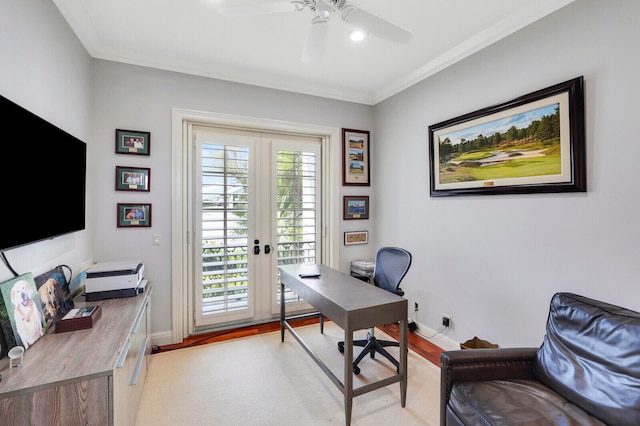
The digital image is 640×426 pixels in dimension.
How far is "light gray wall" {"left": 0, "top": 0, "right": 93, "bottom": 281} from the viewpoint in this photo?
1.49 m

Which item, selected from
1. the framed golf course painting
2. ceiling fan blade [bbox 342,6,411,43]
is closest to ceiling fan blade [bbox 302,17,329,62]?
ceiling fan blade [bbox 342,6,411,43]

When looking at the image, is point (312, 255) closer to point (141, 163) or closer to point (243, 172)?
point (243, 172)

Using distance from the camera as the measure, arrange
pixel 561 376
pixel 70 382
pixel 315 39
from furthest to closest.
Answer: pixel 315 39 → pixel 561 376 → pixel 70 382

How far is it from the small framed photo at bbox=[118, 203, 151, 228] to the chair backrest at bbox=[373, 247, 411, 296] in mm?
2313

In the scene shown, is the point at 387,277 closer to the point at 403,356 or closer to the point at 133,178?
the point at 403,356

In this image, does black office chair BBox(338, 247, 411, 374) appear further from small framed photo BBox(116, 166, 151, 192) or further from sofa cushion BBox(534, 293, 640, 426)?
small framed photo BBox(116, 166, 151, 192)

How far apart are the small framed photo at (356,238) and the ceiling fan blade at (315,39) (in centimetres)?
224

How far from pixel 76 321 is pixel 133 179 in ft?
4.99

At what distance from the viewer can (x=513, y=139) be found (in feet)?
7.52

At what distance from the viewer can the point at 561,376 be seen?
1.44 metres

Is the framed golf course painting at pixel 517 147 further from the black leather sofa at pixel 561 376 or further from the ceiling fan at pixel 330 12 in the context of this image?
the ceiling fan at pixel 330 12

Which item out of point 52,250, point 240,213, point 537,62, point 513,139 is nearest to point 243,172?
point 240,213

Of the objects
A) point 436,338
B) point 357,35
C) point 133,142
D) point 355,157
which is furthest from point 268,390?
point 357,35

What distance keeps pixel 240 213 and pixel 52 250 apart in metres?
1.65
